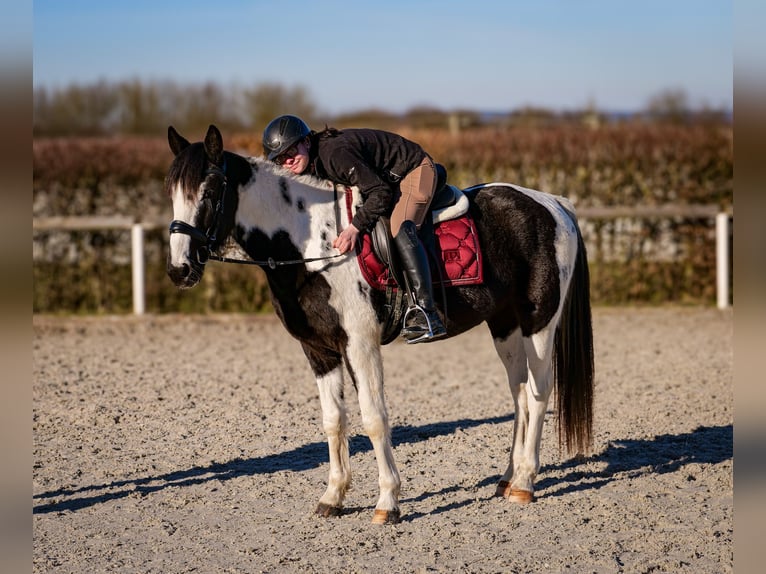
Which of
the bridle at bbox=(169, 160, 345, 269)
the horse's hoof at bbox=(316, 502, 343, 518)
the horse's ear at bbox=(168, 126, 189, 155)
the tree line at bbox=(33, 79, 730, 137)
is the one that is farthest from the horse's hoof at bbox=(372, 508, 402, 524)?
the tree line at bbox=(33, 79, 730, 137)

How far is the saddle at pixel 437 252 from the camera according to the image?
194 inches

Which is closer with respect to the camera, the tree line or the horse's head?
the horse's head

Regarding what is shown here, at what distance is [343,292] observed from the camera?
488 cm

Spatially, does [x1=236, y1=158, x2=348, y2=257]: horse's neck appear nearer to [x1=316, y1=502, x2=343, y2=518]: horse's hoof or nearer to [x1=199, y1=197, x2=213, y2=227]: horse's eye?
[x1=199, y1=197, x2=213, y2=227]: horse's eye

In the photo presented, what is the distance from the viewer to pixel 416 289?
488cm

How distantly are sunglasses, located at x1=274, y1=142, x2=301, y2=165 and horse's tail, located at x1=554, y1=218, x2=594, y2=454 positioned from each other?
78.0 inches

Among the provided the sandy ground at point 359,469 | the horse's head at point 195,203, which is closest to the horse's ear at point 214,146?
the horse's head at point 195,203

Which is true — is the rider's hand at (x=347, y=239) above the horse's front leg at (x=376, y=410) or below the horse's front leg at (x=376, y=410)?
above

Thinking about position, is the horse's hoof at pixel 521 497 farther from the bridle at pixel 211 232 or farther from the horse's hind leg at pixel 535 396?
the bridle at pixel 211 232

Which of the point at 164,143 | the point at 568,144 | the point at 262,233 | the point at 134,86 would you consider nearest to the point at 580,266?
the point at 262,233

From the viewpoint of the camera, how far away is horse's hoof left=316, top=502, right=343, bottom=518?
515 centimetres

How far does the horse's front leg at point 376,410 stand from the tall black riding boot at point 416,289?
242mm
